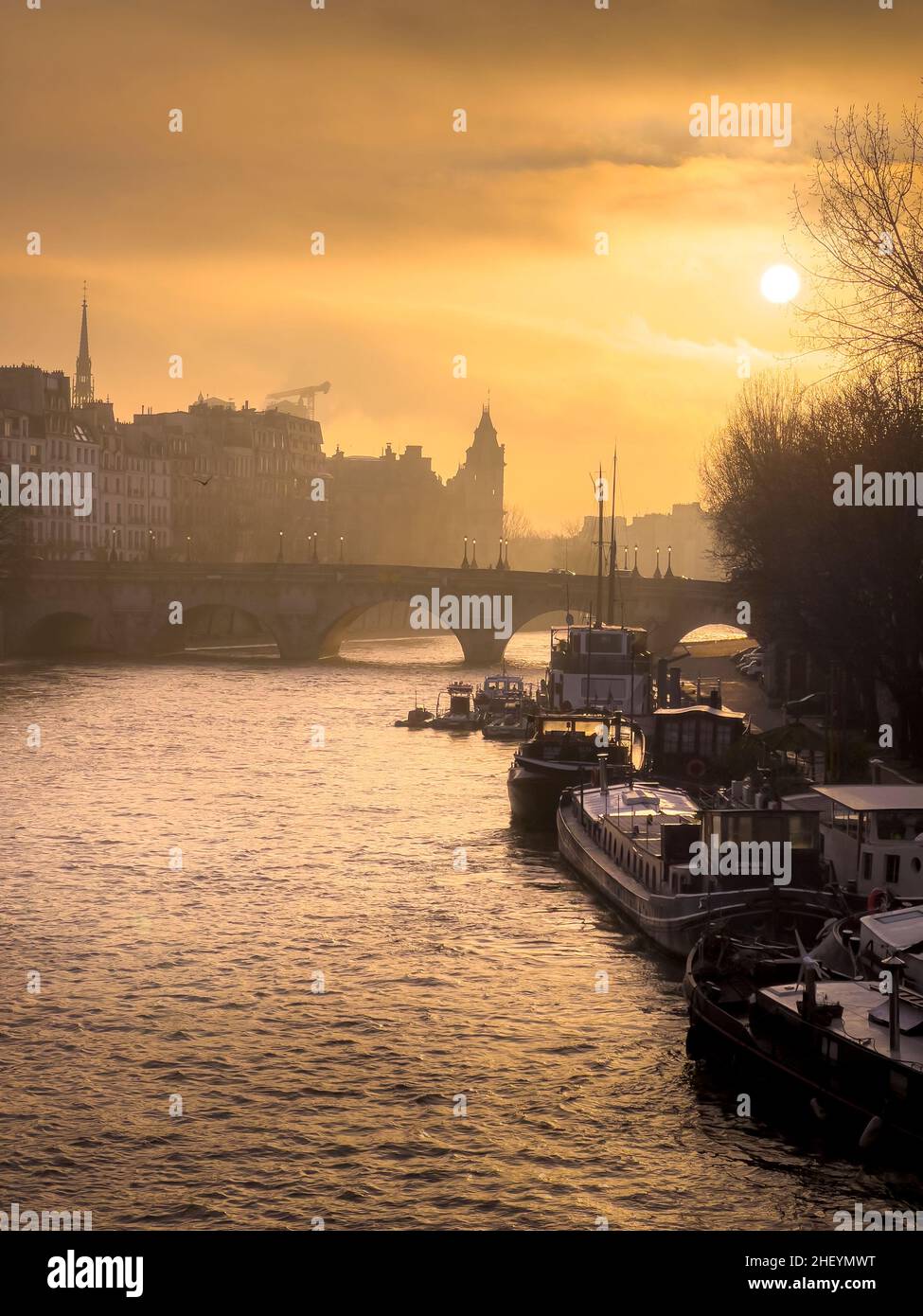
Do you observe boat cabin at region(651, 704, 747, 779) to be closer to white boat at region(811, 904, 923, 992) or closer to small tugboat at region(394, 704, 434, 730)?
white boat at region(811, 904, 923, 992)

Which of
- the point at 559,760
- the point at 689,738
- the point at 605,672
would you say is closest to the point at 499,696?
the point at 605,672

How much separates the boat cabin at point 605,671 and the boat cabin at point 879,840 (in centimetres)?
2887

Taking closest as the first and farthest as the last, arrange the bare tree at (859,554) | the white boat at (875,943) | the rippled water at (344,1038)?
the rippled water at (344,1038)
the white boat at (875,943)
the bare tree at (859,554)

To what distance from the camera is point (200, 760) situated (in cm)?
6128

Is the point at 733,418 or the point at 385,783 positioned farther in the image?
the point at 733,418

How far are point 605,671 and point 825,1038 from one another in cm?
4094

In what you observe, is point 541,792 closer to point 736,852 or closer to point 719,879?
point 719,879

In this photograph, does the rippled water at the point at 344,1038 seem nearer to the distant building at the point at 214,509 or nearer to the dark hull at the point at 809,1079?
the dark hull at the point at 809,1079

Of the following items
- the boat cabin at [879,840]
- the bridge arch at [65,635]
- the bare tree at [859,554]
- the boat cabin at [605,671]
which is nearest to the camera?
the boat cabin at [879,840]

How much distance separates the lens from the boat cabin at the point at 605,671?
62000mm

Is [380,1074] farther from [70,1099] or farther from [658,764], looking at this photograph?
[658,764]

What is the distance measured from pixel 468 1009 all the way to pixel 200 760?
1337 inches

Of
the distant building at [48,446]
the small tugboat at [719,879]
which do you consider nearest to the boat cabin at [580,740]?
the small tugboat at [719,879]

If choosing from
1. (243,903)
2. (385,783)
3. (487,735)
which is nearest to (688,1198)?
(243,903)
